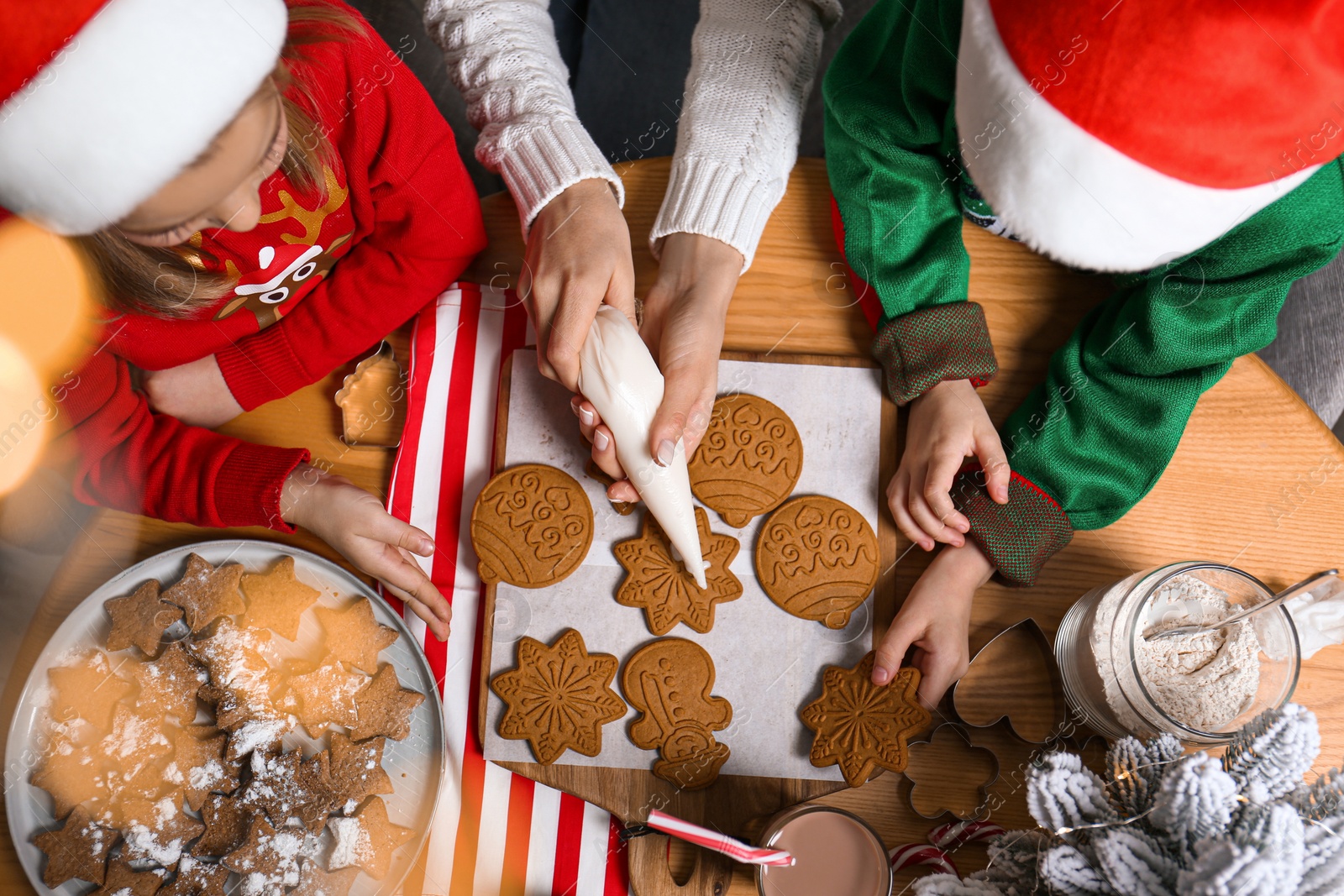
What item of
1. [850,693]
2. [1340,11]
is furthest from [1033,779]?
[1340,11]

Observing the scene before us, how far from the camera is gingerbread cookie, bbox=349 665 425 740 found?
68 centimetres

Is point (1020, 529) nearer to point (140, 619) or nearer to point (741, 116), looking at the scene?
point (741, 116)

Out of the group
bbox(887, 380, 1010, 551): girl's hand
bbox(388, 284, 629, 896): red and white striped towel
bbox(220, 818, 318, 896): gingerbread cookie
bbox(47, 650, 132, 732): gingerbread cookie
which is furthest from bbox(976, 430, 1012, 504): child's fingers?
bbox(47, 650, 132, 732): gingerbread cookie

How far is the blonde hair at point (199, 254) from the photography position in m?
0.57

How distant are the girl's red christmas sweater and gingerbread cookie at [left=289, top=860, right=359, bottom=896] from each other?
12.1 inches

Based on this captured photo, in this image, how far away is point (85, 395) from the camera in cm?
70

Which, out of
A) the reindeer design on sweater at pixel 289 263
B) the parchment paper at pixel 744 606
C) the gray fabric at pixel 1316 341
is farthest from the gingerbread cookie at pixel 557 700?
the gray fabric at pixel 1316 341

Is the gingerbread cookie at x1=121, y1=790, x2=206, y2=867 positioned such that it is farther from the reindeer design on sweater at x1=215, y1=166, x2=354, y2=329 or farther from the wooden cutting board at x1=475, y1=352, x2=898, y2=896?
the reindeer design on sweater at x1=215, y1=166, x2=354, y2=329

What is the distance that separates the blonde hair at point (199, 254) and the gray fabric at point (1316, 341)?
122cm

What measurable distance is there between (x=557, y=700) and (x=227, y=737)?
29cm

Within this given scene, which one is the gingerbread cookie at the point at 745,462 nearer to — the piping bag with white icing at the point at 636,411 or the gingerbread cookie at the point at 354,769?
the piping bag with white icing at the point at 636,411

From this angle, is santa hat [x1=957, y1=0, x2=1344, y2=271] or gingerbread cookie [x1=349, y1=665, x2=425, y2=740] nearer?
santa hat [x1=957, y1=0, x2=1344, y2=271]

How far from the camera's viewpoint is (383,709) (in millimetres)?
682

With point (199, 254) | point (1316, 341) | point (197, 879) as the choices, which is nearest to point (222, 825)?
point (197, 879)
